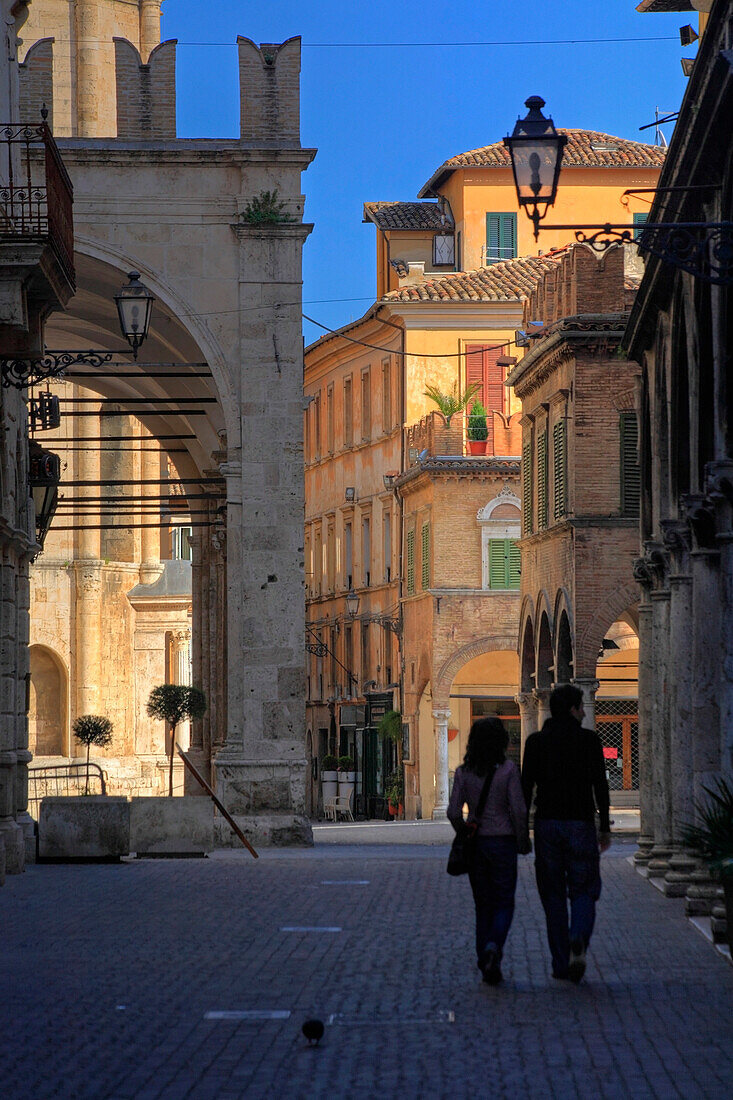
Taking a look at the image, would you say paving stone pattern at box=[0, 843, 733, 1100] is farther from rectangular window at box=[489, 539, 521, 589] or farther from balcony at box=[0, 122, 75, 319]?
rectangular window at box=[489, 539, 521, 589]

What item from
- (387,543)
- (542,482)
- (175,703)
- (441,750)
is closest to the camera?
(175,703)

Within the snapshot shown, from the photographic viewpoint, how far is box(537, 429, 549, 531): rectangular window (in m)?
35.7

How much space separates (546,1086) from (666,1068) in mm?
621

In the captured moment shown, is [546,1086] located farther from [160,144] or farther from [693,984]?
[160,144]

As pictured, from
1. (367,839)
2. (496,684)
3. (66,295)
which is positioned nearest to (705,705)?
(66,295)

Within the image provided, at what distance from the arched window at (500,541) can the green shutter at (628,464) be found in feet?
53.8

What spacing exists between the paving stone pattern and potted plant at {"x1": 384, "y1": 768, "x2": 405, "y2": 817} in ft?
111

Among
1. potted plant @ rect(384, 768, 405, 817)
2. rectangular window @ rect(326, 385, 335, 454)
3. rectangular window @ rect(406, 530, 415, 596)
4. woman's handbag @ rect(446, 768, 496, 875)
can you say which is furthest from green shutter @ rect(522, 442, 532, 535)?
woman's handbag @ rect(446, 768, 496, 875)

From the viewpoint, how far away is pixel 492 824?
Answer: 35.7 ft

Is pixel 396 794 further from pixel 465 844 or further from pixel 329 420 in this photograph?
pixel 465 844

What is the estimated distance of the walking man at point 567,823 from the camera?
10.6m

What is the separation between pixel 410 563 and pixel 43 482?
2921cm


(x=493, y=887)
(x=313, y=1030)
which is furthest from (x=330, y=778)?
(x=313, y=1030)

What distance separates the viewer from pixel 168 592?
43.9 meters
